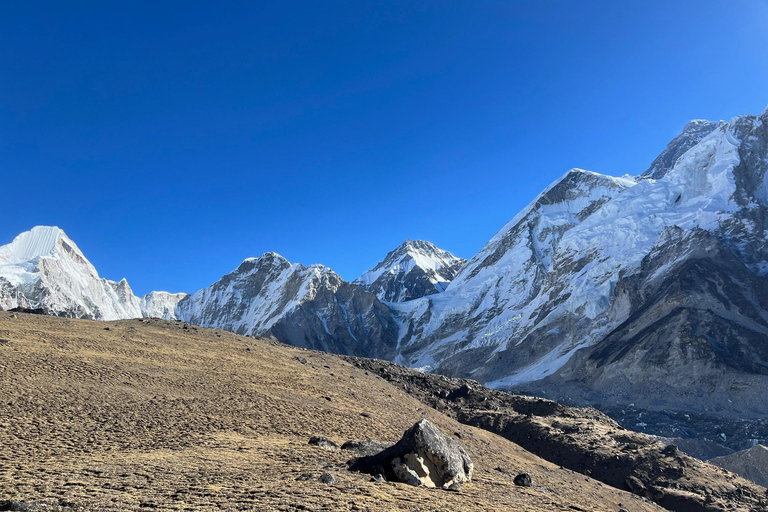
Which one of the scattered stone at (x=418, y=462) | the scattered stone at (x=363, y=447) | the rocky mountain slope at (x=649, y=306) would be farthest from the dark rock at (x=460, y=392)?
the rocky mountain slope at (x=649, y=306)

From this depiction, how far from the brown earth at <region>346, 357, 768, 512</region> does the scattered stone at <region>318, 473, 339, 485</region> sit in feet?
85.6

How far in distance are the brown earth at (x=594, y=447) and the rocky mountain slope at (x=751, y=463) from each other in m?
9.01

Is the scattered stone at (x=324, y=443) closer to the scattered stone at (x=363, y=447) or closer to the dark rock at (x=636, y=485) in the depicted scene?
the scattered stone at (x=363, y=447)

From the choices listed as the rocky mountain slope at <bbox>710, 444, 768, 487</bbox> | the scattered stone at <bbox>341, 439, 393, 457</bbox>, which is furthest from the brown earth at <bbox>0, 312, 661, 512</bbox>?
the rocky mountain slope at <bbox>710, 444, 768, 487</bbox>

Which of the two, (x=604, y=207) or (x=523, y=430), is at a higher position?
(x=604, y=207)

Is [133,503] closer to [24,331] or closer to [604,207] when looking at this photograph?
[24,331]

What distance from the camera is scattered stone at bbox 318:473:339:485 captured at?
1430cm

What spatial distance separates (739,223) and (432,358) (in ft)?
345

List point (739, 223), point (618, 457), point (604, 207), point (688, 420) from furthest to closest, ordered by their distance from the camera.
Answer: point (604, 207) < point (739, 223) < point (688, 420) < point (618, 457)

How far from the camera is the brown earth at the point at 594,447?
31.6 meters

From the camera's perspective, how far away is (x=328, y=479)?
566 inches

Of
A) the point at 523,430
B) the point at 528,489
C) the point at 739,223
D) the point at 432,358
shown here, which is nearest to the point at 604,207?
the point at 739,223

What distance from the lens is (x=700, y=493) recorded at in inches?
1235

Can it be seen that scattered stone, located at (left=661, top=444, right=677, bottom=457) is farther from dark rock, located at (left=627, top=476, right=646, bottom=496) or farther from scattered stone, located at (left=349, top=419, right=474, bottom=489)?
scattered stone, located at (left=349, top=419, right=474, bottom=489)
